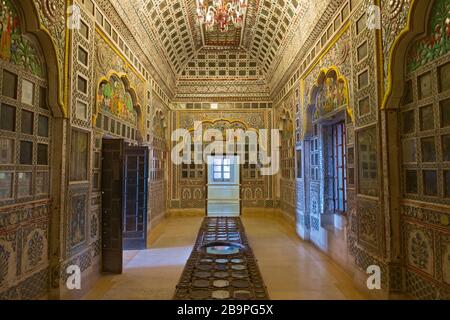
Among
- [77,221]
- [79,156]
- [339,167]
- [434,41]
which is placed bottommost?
[77,221]

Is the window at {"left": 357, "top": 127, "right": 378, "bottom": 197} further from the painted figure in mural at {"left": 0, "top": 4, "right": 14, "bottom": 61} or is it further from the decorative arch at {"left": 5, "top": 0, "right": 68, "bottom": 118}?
the painted figure in mural at {"left": 0, "top": 4, "right": 14, "bottom": 61}

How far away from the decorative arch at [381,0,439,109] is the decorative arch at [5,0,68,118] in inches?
149

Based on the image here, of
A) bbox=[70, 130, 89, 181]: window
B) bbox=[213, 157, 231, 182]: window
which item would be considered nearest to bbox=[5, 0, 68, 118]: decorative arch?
bbox=[70, 130, 89, 181]: window

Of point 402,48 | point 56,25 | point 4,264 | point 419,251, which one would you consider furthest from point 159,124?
point 419,251

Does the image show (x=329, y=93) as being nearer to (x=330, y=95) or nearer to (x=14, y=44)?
(x=330, y=95)

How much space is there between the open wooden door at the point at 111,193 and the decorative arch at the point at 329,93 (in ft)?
12.0

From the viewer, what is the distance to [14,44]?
10.2 ft

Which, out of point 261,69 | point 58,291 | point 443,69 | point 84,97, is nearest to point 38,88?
point 84,97

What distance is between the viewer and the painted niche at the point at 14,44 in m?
2.92

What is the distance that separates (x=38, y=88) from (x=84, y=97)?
77cm

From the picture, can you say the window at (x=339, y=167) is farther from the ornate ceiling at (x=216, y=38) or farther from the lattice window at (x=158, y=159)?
the lattice window at (x=158, y=159)

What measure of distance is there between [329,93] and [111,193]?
421 cm

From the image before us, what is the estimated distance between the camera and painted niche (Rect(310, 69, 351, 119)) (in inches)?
200

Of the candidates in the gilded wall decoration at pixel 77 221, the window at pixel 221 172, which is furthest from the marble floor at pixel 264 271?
the window at pixel 221 172
